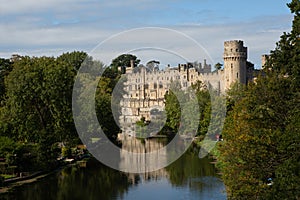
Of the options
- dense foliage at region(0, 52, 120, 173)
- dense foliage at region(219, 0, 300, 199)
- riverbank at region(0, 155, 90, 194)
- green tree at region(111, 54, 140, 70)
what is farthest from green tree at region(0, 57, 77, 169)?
green tree at region(111, 54, 140, 70)

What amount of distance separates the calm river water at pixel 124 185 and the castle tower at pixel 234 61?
22.7m

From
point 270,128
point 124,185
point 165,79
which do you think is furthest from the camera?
point 165,79

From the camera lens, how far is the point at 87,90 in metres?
34.7

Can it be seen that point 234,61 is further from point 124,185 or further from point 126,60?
point 124,185

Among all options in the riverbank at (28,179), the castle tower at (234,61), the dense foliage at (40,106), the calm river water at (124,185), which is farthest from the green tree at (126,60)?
the calm river water at (124,185)

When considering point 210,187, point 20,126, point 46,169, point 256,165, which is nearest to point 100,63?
point 20,126

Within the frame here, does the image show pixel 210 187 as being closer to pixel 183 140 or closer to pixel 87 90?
pixel 87 90

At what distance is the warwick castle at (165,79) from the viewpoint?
163 feet

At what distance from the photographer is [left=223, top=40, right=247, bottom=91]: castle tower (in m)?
49.3

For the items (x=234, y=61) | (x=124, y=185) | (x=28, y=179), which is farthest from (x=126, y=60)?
(x=124, y=185)

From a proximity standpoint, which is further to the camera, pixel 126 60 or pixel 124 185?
pixel 126 60

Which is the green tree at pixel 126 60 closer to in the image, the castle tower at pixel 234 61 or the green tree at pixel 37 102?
the castle tower at pixel 234 61

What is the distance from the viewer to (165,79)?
219ft

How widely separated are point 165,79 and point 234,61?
725 inches
